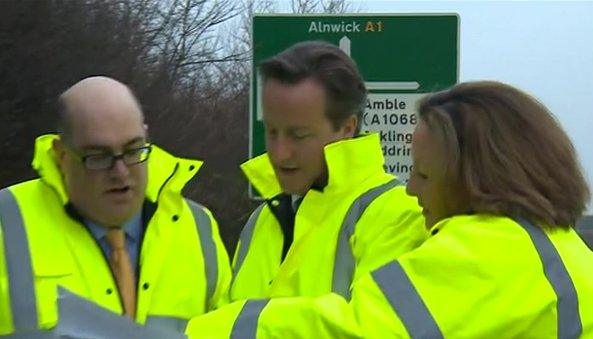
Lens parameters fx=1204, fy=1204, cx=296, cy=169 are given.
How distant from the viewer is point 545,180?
9.07 feet

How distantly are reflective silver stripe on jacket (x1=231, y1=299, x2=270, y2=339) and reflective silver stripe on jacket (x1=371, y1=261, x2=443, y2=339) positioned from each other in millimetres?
303

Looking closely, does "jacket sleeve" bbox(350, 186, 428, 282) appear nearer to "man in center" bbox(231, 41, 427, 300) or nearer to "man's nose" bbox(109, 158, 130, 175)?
"man in center" bbox(231, 41, 427, 300)

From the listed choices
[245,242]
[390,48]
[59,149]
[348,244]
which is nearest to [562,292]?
[348,244]

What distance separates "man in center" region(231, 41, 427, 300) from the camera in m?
3.32

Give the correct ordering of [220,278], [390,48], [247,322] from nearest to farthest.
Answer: [247,322] < [220,278] < [390,48]

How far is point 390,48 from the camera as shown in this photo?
8.42 m

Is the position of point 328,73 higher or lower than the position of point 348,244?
higher

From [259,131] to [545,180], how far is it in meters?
5.55

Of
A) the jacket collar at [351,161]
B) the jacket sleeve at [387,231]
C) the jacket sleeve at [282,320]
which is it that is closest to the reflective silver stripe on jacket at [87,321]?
the jacket sleeve at [282,320]

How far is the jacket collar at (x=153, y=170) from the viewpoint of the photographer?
3791 millimetres

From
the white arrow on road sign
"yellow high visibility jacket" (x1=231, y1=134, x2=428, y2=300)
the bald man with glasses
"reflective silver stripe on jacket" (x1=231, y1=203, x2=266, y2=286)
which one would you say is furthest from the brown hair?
the white arrow on road sign

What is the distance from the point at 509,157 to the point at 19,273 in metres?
1.63

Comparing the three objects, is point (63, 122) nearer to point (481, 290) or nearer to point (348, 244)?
point (348, 244)

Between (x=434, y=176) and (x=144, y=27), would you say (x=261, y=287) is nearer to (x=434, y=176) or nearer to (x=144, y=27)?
(x=434, y=176)
